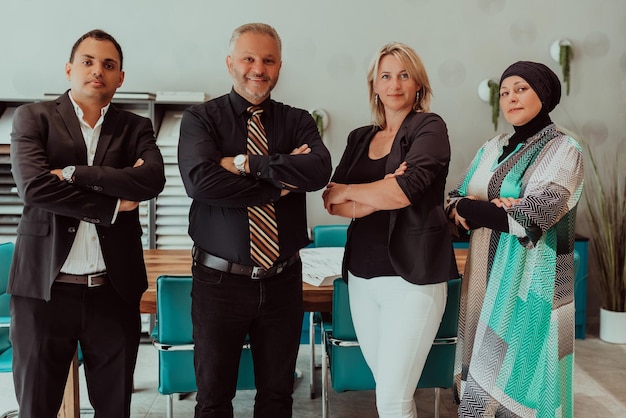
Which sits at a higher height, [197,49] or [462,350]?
[197,49]

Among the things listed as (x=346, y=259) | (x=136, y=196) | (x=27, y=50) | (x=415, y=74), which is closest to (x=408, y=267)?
(x=346, y=259)

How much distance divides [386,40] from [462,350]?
2.96 meters

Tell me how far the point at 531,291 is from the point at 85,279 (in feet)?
5.07

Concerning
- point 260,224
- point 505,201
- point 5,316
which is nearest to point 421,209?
point 505,201

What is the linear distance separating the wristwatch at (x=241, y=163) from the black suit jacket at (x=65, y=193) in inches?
11.6

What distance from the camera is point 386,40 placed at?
463cm

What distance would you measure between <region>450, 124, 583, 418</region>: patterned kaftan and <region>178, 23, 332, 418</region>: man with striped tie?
694 millimetres

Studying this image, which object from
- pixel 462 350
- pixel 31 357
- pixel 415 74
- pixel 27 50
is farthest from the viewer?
pixel 27 50

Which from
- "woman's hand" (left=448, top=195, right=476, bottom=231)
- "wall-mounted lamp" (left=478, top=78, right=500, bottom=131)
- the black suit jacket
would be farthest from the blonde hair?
"wall-mounted lamp" (left=478, top=78, right=500, bottom=131)

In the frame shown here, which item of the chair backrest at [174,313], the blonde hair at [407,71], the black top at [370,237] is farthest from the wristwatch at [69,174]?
the blonde hair at [407,71]

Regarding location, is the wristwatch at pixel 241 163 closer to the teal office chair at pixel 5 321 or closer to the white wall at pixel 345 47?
the teal office chair at pixel 5 321

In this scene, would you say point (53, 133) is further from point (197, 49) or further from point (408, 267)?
point (197, 49)

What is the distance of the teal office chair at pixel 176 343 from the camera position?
2.38 metres

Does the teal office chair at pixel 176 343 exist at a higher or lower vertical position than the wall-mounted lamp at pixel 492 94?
lower
